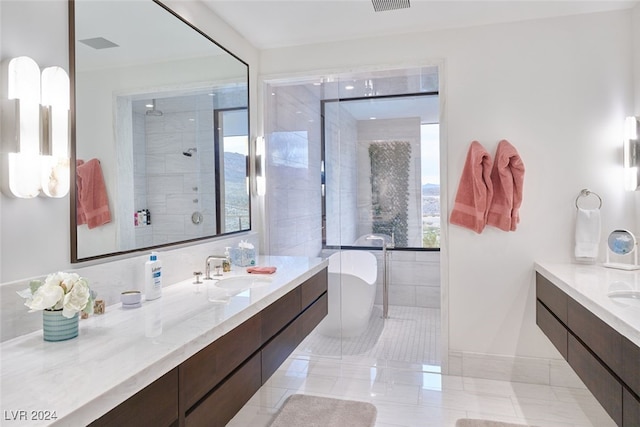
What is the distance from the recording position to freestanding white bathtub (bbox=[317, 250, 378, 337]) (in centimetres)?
337

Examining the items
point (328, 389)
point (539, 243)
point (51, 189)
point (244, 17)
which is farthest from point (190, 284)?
point (539, 243)

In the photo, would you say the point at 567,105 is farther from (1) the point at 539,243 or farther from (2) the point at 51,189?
(2) the point at 51,189

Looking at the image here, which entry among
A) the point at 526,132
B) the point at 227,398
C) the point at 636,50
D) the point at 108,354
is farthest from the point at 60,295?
the point at 636,50

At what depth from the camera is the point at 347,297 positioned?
11.3ft

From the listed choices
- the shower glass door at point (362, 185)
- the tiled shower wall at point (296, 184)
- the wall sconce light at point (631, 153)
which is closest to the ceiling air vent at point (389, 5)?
the shower glass door at point (362, 185)

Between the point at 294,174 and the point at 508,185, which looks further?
the point at 294,174

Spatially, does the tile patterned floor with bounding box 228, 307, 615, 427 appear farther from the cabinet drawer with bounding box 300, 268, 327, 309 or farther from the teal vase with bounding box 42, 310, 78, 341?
the teal vase with bounding box 42, 310, 78, 341

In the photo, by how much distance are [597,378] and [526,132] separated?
167cm

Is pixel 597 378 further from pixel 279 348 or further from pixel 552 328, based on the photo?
pixel 279 348

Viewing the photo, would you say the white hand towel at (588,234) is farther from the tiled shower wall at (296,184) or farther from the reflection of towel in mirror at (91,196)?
the reflection of towel in mirror at (91,196)

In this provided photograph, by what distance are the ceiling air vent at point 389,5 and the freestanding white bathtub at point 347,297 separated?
1.90 meters

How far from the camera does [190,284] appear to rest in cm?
216

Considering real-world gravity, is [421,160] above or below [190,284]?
above

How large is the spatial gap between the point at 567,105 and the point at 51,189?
3036mm
